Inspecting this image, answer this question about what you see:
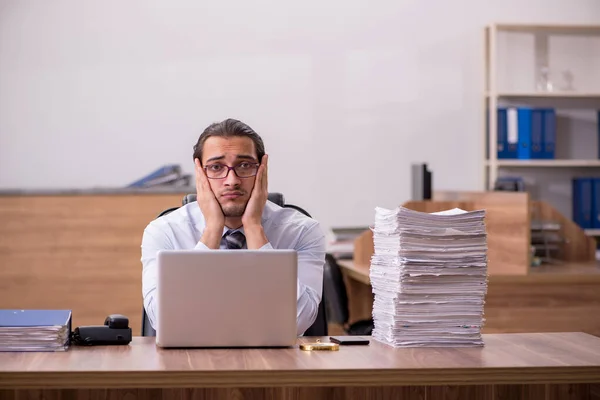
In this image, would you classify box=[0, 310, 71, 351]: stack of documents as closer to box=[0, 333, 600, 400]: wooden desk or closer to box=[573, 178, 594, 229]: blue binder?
box=[0, 333, 600, 400]: wooden desk

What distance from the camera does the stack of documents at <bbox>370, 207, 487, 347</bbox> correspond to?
226 cm

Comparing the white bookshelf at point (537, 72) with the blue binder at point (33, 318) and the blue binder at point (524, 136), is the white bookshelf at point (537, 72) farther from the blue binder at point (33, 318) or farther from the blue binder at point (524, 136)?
the blue binder at point (33, 318)

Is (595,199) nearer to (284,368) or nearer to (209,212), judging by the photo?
(209,212)

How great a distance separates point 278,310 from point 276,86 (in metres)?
3.80

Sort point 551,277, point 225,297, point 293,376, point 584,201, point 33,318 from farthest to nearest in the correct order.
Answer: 1. point 584,201
2. point 551,277
3. point 33,318
4. point 225,297
5. point 293,376

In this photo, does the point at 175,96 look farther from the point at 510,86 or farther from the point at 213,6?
the point at 510,86

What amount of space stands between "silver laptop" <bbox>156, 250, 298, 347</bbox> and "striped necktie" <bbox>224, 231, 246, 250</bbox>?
77 cm

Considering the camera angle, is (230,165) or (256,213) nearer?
(256,213)

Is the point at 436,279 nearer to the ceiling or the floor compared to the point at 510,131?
nearer to the floor

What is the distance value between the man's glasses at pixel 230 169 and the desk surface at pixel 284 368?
0.85 meters

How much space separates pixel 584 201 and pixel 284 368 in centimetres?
447

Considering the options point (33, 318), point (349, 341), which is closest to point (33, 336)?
point (33, 318)

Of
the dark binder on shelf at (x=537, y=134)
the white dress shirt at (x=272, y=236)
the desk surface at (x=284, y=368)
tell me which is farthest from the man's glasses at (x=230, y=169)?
the dark binder on shelf at (x=537, y=134)

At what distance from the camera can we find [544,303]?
4.12 m
